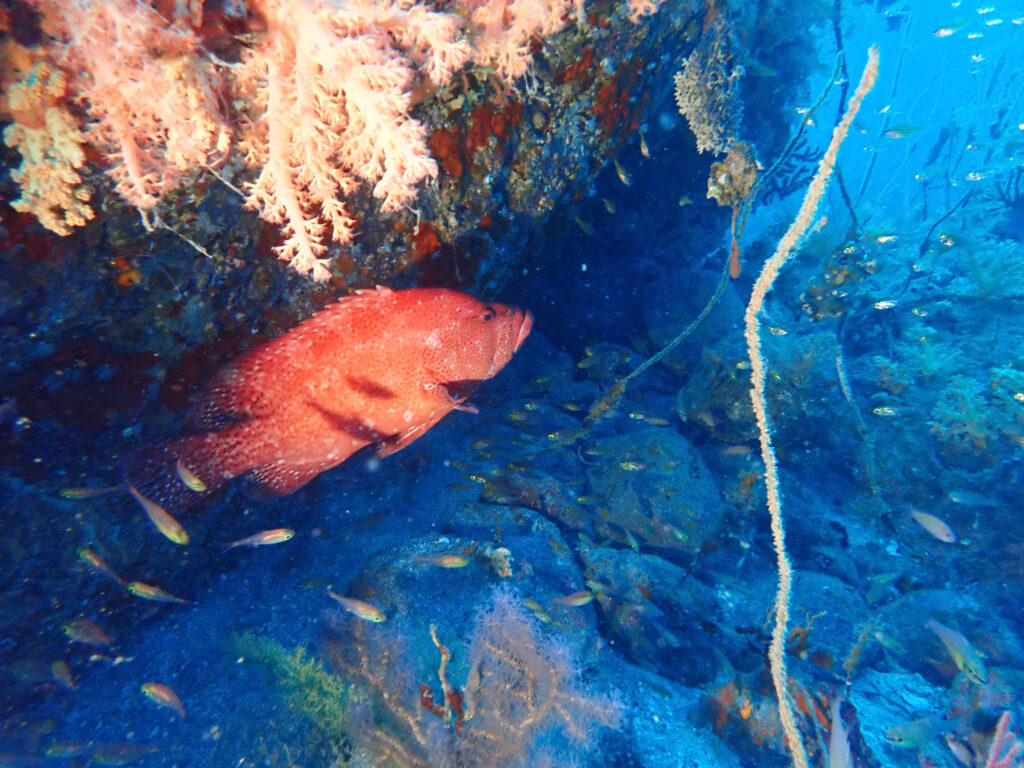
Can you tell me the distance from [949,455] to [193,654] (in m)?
9.90

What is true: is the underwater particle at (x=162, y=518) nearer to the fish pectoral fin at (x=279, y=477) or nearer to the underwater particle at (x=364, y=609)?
the fish pectoral fin at (x=279, y=477)

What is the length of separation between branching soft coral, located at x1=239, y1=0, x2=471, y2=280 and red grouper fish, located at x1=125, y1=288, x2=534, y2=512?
48 centimetres

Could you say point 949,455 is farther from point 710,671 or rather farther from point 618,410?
point 710,671

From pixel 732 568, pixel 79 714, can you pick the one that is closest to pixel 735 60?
pixel 732 568

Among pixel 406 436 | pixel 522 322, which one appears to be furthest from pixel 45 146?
pixel 522 322

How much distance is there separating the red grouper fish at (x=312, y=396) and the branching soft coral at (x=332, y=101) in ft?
1.59

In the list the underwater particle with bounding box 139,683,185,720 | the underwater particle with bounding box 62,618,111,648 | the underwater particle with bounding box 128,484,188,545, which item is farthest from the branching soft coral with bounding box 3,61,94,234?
the underwater particle with bounding box 139,683,185,720

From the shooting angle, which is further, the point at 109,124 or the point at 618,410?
the point at 618,410

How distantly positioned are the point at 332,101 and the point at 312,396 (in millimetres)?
1597

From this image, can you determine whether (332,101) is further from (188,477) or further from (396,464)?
(396,464)

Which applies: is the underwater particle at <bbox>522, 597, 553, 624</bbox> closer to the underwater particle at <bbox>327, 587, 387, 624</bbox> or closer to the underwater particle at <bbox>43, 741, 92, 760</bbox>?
the underwater particle at <bbox>327, 587, 387, 624</bbox>

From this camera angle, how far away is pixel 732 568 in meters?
5.41

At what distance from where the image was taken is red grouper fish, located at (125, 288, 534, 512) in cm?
255

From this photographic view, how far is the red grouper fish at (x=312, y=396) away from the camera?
101 inches
